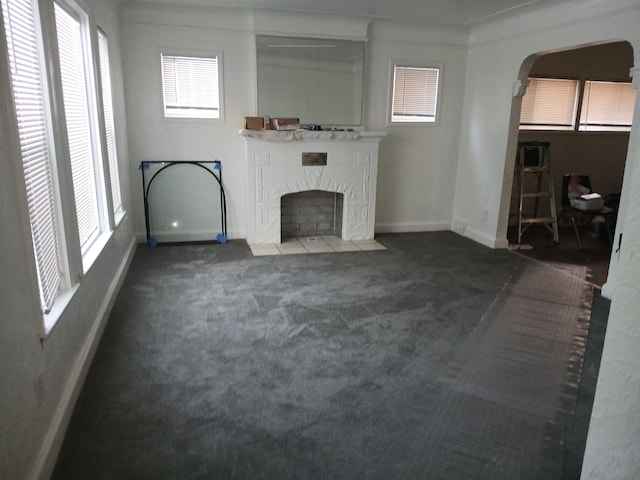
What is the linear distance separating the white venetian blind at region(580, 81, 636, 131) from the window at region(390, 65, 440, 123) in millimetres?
2217

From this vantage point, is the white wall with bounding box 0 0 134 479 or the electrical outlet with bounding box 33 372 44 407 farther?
the electrical outlet with bounding box 33 372 44 407

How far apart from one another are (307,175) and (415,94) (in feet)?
5.50

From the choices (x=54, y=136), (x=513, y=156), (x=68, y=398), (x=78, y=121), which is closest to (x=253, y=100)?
(x=78, y=121)

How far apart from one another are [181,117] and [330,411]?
12.6 ft

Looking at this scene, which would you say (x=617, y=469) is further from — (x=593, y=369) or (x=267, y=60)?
(x=267, y=60)

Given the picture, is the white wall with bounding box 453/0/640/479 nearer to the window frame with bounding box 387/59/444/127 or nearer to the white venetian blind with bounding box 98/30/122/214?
the window frame with bounding box 387/59/444/127

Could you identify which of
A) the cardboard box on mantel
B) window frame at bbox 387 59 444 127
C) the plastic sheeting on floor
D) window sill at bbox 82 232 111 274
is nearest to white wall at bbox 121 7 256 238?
the cardboard box on mantel

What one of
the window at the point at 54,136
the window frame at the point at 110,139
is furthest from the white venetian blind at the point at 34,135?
the window frame at the point at 110,139

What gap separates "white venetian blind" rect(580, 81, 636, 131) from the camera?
6.36 meters

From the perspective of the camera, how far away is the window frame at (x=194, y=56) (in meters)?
4.91

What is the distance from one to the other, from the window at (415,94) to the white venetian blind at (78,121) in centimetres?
350

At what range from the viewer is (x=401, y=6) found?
4.62 meters

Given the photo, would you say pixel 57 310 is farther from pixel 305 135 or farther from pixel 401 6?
pixel 401 6

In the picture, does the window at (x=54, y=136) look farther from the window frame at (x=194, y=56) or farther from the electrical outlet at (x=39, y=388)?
the window frame at (x=194, y=56)
